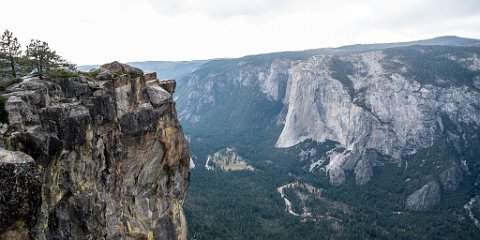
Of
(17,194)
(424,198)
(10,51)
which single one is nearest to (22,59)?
(10,51)

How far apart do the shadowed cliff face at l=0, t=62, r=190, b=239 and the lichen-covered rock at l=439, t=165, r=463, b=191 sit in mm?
149280

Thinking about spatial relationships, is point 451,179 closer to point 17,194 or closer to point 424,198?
point 424,198

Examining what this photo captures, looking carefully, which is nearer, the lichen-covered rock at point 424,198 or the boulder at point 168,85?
the boulder at point 168,85

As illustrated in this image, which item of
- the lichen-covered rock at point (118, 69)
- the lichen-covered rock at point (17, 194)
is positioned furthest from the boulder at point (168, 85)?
the lichen-covered rock at point (17, 194)

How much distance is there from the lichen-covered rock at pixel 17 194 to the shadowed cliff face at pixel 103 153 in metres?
0.32

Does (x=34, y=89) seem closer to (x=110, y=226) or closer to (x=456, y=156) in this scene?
(x=110, y=226)

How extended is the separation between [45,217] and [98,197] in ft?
33.0

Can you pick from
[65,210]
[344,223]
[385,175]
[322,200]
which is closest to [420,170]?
[385,175]

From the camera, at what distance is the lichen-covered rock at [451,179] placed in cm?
17612

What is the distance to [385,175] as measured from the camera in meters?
194

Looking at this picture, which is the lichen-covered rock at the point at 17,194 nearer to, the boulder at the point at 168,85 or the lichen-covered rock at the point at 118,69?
the lichen-covered rock at the point at 118,69

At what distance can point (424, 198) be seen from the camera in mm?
168125

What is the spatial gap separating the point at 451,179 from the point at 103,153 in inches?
6713

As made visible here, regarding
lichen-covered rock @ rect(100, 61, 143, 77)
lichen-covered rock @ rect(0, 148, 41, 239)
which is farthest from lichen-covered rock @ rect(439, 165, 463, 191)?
lichen-covered rock @ rect(0, 148, 41, 239)
